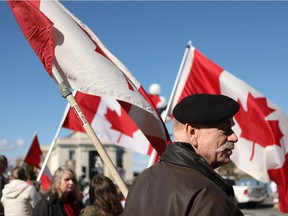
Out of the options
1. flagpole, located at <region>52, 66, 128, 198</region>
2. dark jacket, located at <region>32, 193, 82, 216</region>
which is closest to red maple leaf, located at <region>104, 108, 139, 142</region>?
dark jacket, located at <region>32, 193, 82, 216</region>

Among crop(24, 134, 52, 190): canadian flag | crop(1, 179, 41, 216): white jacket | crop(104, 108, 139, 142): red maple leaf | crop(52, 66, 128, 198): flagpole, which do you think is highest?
crop(52, 66, 128, 198): flagpole

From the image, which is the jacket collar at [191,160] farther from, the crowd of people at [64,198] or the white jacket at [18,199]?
the white jacket at [18,199]

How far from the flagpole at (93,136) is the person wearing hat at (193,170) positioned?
129cm

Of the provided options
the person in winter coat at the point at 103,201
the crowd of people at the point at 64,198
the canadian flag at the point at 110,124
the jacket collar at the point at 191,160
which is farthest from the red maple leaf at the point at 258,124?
the jacket collar at the point at 191,160

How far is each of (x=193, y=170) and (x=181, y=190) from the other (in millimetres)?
125

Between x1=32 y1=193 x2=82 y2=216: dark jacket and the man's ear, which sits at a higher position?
the man's ear

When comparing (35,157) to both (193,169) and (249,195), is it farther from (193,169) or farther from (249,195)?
(249,195)

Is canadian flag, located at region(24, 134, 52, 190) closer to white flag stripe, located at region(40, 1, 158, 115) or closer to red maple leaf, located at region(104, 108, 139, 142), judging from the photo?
red maple leaf, located at region(104, 108, 139, 142)

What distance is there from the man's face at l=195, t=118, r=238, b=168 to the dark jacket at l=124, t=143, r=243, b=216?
6 centimetres

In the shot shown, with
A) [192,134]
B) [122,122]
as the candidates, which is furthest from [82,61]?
[122,122]

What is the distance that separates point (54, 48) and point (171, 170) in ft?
8.08

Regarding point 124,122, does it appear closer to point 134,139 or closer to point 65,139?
point 134,139

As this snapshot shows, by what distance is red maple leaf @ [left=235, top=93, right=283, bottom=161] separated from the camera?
261 inches

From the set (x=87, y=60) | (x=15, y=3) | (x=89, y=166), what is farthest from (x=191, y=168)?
(x=89, y=166)
